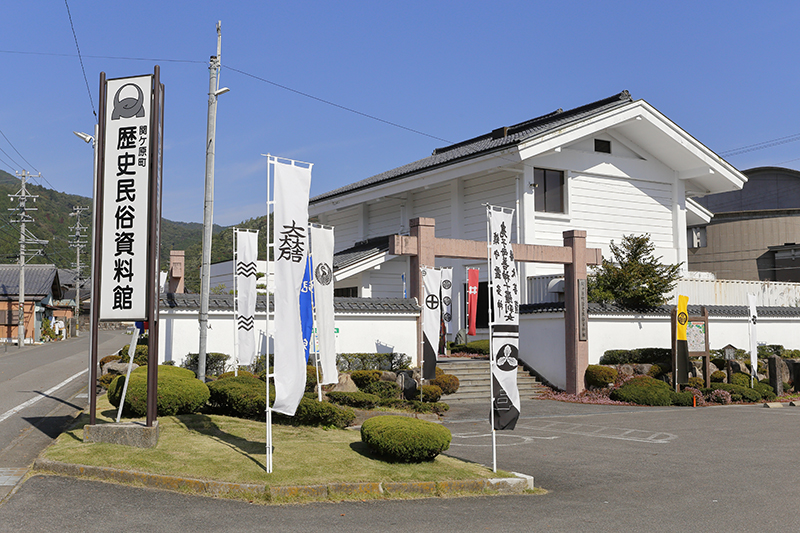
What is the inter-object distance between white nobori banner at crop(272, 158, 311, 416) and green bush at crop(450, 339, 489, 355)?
1486 centimetres

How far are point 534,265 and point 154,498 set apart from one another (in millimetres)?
18075

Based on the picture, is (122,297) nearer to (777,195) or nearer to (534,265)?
(534,265)

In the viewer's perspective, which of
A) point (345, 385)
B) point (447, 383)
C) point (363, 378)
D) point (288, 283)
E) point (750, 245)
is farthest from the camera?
point (750, 245)

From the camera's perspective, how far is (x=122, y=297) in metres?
9.20

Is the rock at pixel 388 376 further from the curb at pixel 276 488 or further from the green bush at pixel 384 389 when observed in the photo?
the curb at pixel 276 488

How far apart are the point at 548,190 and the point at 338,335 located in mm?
10380

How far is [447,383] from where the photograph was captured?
1719 cm

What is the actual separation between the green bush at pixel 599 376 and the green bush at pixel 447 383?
4701 millimetres

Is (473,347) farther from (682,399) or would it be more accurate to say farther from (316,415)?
(316,415)

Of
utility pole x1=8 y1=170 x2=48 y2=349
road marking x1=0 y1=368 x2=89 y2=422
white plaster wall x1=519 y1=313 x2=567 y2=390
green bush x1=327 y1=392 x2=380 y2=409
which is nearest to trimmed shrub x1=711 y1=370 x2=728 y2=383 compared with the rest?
white plaster wall x1=519 y1=313 x2=567 y2=390

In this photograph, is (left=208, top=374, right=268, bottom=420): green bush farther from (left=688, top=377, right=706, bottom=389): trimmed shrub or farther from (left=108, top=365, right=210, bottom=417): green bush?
(left=688, top=377, right=706, bottom=389): trimmed shrub

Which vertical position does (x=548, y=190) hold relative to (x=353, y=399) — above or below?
above

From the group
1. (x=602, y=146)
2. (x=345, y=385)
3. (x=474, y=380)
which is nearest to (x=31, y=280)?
(x=474, y=380)

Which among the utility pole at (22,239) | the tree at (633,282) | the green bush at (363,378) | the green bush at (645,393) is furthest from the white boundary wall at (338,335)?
the utility pole at (22,239)
